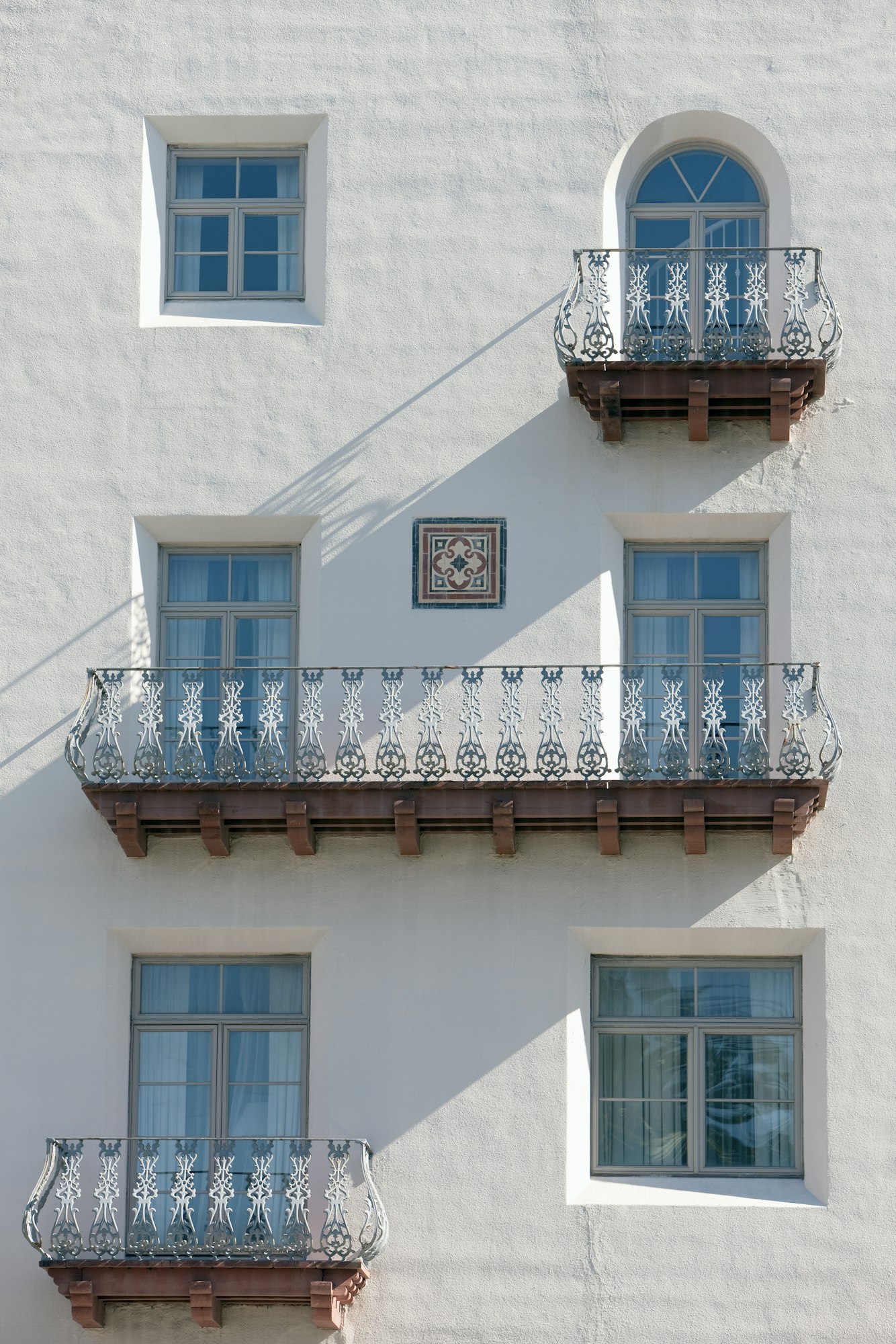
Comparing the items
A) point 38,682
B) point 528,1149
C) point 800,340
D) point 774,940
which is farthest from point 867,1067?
point 38,682

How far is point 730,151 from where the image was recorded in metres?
23.3

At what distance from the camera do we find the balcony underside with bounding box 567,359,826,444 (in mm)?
21844

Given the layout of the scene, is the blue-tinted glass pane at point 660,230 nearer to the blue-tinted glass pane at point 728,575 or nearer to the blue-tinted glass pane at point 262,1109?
the blue-tinted glass pane at point 728,575

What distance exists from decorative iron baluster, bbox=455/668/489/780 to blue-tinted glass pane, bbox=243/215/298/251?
4.31 meters

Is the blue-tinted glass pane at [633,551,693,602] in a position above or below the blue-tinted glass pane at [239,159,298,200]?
below

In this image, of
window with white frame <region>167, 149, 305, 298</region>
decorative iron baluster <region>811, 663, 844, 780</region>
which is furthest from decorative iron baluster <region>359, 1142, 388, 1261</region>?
window with white frame <region>167, 149, 305, 298</region>

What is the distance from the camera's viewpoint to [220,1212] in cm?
2050

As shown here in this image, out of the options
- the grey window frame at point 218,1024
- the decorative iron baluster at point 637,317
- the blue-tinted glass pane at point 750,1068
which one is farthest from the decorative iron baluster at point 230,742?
the blue-tinted glass pane at point 750,1068

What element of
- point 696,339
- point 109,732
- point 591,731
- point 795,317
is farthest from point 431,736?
point 795,317

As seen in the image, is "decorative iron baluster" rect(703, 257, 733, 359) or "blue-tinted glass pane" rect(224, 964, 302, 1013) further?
"decorative iron baluster" rect(703, 257, 733, 359)

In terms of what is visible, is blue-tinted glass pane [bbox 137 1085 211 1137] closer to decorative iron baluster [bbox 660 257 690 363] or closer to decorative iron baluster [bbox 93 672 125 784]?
decorative iron baluster [bbox 93 672 125 784]

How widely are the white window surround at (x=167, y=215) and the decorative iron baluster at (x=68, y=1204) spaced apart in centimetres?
694

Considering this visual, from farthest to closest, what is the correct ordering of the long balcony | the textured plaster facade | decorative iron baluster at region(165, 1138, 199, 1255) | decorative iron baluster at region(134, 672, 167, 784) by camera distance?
decorative iron baluster at region(134, 672, 167, 784) → the long balcony → the textured plaster facade → decorative iron baluster at region(165, 1138, 199, 1255)

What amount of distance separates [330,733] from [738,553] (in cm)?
377
